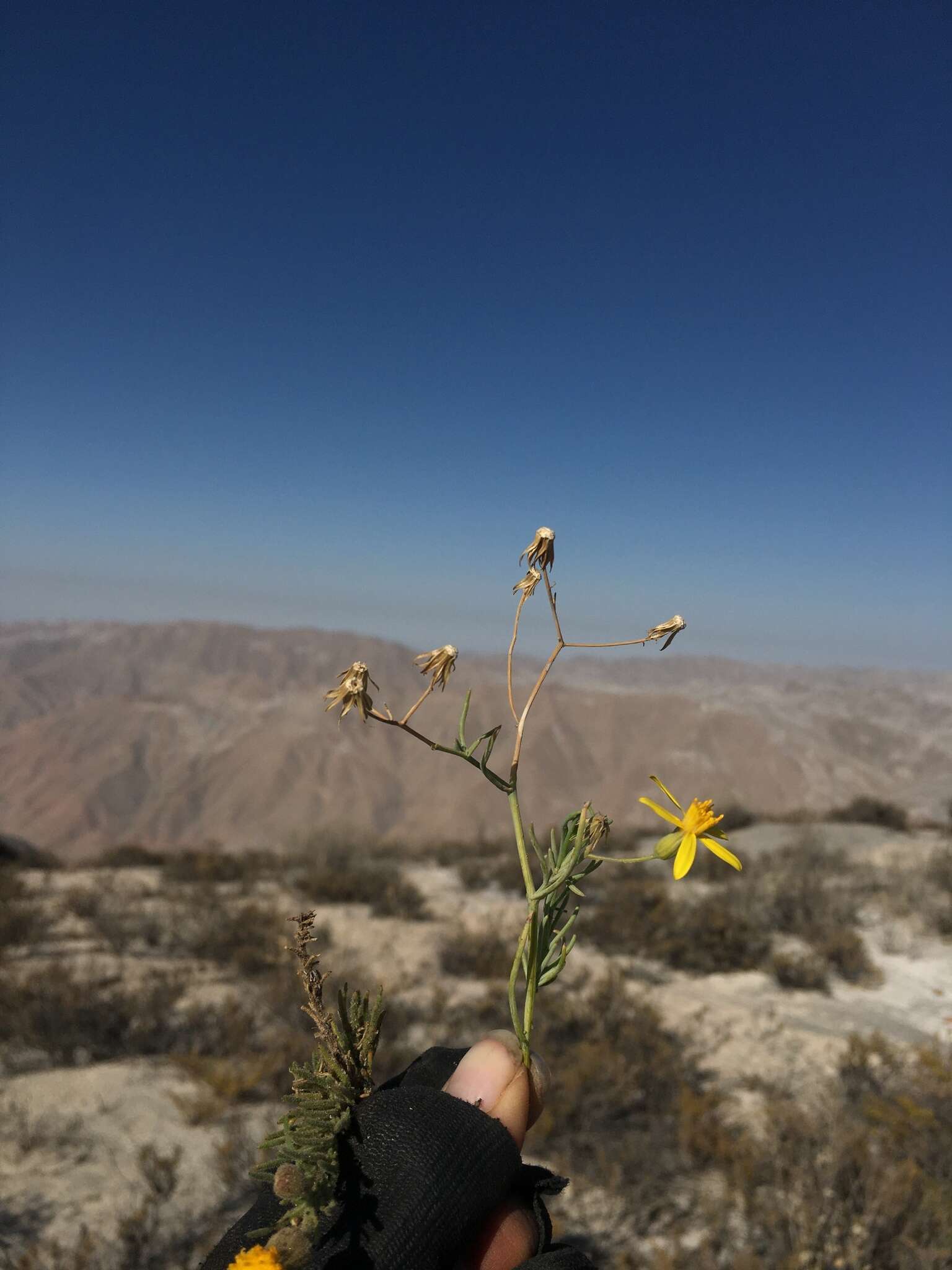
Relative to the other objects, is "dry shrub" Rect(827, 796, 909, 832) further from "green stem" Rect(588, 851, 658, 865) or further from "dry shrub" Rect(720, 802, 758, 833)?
"green stem" Rect(588, 851, 658, 865)

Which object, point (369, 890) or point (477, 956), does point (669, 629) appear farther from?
point (369, 890)

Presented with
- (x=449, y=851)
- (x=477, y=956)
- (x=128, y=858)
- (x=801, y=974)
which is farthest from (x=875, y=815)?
(x=128, y=858)

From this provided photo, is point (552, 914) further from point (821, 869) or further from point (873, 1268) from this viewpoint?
point (821, 869)

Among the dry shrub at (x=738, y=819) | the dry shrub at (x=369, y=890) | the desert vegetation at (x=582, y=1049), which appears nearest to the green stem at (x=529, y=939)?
the desert vegetation at (x=582, y=1049)

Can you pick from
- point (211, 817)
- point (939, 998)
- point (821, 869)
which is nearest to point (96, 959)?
point (939, 998)

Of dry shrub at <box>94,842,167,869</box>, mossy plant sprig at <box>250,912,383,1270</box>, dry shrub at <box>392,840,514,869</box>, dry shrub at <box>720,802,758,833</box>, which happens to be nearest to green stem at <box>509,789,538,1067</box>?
mossy plant sprig at <box>250,912,383,1270</box>

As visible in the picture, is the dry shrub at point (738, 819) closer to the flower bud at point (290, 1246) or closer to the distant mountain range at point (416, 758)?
the flower bud at point (290, 1246)
